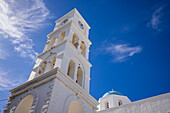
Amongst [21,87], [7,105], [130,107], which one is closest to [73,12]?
[21,87]

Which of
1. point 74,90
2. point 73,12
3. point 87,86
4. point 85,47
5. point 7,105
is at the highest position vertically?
point 73,12

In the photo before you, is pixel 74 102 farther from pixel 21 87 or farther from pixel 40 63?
pixel 40 63

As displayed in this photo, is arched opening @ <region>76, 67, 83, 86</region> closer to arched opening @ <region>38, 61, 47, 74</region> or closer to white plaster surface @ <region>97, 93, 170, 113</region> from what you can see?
arched opening @ <region>38, 61, 47, 74</region>

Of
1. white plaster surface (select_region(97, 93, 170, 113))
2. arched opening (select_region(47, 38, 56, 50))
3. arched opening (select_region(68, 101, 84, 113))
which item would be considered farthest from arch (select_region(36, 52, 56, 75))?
white plaster surface (select_region(97, 93, 170, 113))

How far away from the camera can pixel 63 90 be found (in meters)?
10.6

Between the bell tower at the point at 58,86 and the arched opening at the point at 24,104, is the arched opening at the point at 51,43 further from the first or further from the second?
the arched opening at the point at 24,104

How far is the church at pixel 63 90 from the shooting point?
8.41 metres

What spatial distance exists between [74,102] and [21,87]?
443 centimetres

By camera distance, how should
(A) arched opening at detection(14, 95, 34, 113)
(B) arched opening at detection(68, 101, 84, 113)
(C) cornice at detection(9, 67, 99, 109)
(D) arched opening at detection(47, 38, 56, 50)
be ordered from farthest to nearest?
(D) arched opening at detection(47, 38, 56, 50), (B) arched opening at detection(68, 101, 84, 113), (A) arched opening at detection(14, 95, 34, 113), (C) cornice at detection(9, 67, 99, 109)

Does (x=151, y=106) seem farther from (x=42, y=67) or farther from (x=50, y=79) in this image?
(x=42, y=67)

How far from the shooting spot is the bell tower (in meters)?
9.81

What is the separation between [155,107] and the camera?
7594 mm

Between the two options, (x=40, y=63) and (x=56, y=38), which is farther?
(x=56, y=38)

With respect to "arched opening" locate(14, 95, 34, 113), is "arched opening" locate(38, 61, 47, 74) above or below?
above
